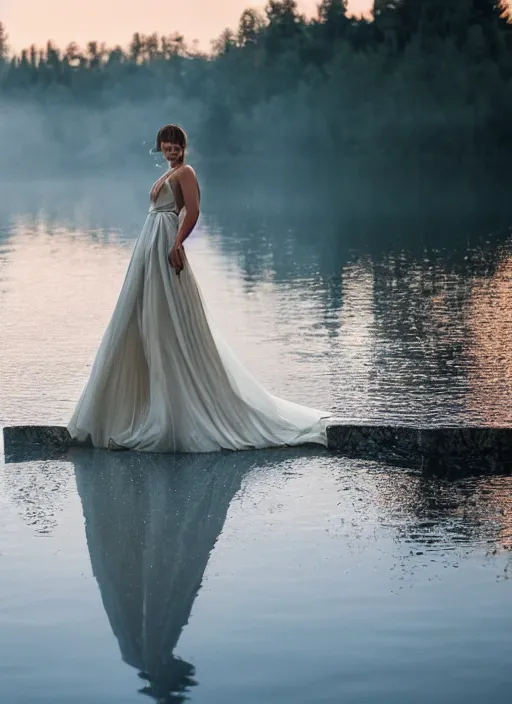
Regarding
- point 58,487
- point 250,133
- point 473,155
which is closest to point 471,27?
point 473,155

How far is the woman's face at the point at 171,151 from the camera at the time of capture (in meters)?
7.34

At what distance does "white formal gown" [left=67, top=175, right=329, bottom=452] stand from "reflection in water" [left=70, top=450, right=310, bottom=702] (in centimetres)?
16

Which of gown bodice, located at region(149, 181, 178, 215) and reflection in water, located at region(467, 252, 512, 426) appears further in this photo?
reflection in water, located at region(467, 252, 512, 426)

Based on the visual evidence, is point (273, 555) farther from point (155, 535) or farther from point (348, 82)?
point (348, 82)

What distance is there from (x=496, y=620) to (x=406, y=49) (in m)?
92.6

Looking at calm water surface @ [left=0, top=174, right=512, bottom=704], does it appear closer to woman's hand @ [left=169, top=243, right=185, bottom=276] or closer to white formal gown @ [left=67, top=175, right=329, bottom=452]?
white formal gown @ [left=67, top=175, right=329, bottom=452]

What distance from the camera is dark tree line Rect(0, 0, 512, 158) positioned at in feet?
284

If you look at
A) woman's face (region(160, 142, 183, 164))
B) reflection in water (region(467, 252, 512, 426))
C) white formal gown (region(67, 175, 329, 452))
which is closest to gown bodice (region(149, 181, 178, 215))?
white formal gown (region(67, 175, 329, 452))

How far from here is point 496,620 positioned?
185 inches

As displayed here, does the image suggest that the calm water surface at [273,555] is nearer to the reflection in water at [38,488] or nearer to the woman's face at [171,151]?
the reflection in water at [38,488]

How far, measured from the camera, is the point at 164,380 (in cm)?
715

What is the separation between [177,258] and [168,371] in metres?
0.63

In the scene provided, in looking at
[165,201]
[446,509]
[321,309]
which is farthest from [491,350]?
[446,509]

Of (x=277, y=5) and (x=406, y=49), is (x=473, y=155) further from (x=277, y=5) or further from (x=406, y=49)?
(x=277, y=5)
